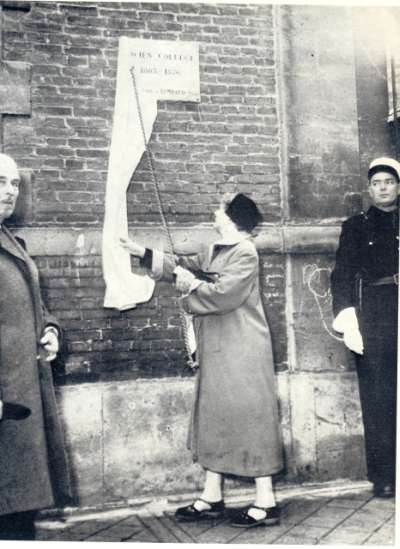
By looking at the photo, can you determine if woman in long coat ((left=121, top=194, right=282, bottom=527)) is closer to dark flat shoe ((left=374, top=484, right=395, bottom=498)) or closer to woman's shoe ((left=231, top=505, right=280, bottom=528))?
woman's shoe ((left=231, top=505, right=280, bottom=528))

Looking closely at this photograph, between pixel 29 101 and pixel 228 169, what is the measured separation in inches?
57.9

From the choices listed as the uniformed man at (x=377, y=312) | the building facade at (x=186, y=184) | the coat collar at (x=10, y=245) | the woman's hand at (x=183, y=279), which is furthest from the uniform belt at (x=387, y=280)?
the coat collar at (x=10, y=245)

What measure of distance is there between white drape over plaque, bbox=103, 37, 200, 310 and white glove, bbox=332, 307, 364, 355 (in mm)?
1365

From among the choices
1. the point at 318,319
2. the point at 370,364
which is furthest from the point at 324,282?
the point at 370,364

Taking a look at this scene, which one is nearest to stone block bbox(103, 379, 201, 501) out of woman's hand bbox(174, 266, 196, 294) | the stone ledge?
woman's hand bbox(174, 266, 196, 294)

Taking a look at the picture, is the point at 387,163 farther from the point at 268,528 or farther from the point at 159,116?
the point at 268,528

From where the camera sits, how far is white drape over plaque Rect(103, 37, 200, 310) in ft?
13.3

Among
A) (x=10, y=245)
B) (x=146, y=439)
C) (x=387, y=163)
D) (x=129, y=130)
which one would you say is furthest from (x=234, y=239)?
(x=146, y=439)

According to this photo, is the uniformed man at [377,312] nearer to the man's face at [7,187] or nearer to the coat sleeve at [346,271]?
the coat sleeve at [346,271]

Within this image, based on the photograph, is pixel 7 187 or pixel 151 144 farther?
pixel 151 144

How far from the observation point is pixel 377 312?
13.3 feet

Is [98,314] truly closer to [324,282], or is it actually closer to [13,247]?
[13,247]

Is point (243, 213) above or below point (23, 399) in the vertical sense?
above

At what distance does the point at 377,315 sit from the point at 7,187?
2.60m
